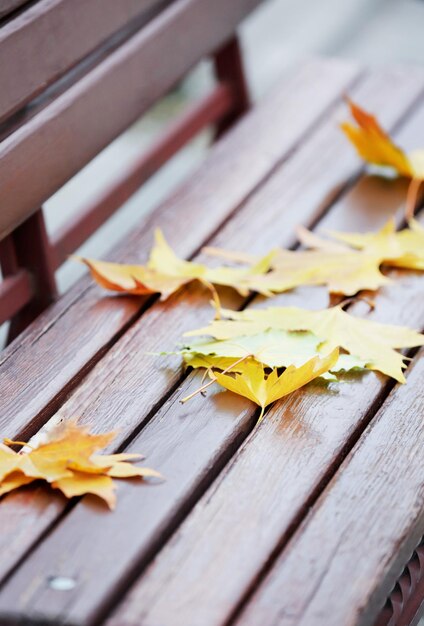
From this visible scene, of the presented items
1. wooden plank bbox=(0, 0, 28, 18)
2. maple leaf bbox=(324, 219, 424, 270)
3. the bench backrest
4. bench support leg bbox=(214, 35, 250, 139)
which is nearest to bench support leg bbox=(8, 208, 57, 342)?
the bench backrest

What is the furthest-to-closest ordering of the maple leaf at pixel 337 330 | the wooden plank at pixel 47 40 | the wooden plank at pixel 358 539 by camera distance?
the wooden plank at pixel 47 40, the maple leaf at pixel 337 330, the wooden plank at pixel 358 539

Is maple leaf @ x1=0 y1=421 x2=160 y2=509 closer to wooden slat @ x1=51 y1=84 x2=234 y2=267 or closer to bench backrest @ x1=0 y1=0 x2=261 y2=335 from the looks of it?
bench backrest @ x1=0 y1=0 x2=261 y2=335

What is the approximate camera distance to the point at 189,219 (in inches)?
82.4

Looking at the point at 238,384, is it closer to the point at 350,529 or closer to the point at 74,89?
the point at 350,529

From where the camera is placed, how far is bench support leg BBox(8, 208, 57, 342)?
78.7 inches

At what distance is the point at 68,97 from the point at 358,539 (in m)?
1.05

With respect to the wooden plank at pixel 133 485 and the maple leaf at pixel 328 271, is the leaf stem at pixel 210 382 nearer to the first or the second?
the wooden plank at pixel 133 485

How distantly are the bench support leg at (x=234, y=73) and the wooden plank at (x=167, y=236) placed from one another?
15cm

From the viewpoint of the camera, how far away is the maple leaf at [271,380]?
1.54 metres

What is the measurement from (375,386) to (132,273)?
0.50m

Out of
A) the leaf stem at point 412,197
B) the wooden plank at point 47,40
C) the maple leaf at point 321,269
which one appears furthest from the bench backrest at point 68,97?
the leaf stem at point 412,197

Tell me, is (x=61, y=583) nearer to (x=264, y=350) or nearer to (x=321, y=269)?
(x=264, y=350)

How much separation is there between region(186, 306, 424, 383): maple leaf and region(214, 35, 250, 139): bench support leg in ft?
3.56

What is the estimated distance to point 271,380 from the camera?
1546 millimetres
